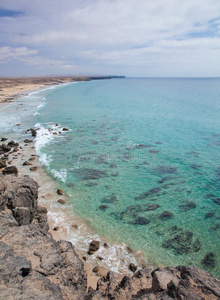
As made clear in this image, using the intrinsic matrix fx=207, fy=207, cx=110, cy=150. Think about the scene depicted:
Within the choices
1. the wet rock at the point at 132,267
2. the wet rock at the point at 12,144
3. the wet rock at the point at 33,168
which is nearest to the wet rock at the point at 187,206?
the wet rock at the point at 132,267

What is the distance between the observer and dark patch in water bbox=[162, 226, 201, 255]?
1354 centimetres

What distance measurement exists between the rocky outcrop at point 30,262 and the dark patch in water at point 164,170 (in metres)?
14.8

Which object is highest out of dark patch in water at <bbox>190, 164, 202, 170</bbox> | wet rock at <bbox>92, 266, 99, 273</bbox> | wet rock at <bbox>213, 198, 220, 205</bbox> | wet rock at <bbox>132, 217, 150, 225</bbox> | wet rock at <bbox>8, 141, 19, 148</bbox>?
wet rock at <bbox>8, 141, 19, 148</bbox>

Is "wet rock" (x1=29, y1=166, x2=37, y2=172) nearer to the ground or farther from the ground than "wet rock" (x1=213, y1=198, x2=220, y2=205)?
farther from the ground

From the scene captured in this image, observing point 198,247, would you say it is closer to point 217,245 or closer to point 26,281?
point 217,245

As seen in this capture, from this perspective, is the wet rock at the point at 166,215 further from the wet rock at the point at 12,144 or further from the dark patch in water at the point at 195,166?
the wet rock at the point at 12,144

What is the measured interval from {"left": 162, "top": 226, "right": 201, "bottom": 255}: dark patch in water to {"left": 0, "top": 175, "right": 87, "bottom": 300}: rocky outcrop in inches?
264

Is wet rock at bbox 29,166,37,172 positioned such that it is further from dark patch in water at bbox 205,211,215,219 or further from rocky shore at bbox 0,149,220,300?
dark patch in water at bbox 205,211,215,219

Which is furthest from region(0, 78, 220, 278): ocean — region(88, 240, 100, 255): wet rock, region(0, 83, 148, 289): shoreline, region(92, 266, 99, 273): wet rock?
region(92, 266, 99, 273): wet rock

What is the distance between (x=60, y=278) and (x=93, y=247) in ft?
16.4

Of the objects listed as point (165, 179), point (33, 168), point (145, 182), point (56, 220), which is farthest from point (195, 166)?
point (33, 168)

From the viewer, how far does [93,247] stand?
1316cm

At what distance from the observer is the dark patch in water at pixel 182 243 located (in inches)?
533

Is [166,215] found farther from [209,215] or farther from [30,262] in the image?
[30,262]
